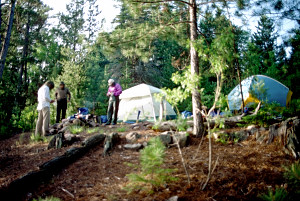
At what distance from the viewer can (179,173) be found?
2.40 metres

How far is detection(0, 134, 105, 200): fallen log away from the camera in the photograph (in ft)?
7.41

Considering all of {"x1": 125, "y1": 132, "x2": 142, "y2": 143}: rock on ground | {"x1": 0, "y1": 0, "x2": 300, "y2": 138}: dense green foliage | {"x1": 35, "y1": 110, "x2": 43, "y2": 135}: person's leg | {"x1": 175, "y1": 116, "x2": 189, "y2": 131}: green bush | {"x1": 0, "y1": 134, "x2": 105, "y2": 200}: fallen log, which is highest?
{"x1": 0, "y1": 0, "x2": 300, "y2": 138}: dense green foliage

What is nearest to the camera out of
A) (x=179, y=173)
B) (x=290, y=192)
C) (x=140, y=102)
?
(x=290, y=192)

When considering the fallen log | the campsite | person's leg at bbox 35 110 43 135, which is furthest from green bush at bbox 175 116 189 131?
person's leg at bbox 35 110 43 135

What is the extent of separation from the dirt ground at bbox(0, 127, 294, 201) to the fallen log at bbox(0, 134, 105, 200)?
0.36 feet

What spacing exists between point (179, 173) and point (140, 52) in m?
3.30

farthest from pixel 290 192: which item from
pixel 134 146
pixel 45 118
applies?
pixel 45 118

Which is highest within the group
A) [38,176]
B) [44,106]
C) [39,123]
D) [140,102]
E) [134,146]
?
[140,102]

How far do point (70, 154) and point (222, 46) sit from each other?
292 cm

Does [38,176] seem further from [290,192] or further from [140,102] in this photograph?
[140,102]

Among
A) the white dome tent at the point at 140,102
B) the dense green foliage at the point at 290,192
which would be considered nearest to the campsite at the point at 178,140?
the dense green foliage at the point at 290,192

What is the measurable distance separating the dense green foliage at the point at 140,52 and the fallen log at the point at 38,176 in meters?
2.05

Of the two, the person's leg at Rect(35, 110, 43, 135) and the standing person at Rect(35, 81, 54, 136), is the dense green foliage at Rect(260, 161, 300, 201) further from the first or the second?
the person's leg at Rect(35, 110, 43, 135)

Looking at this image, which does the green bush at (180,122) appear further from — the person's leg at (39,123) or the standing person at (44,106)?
the person's leg at (39,123)
